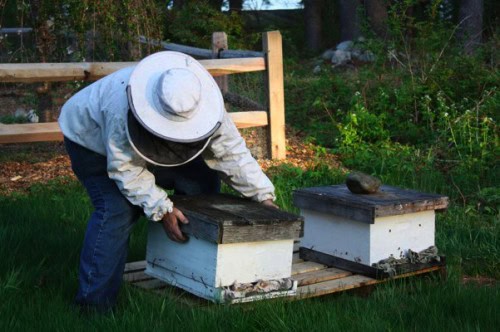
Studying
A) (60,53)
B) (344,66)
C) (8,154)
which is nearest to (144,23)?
(60,53)

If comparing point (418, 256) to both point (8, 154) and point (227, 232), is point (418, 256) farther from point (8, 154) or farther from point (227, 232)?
point (8, 154)

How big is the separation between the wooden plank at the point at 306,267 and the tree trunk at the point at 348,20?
1737cm

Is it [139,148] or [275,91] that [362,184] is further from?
[275,91]

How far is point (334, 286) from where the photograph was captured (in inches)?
184

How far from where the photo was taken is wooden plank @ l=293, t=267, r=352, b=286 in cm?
480

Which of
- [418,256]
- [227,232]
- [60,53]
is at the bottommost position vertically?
[418,256]

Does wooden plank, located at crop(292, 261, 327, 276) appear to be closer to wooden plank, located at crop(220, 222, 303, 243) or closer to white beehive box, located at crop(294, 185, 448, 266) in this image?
white beehive box, located at crop(294, 185, 448, 266)

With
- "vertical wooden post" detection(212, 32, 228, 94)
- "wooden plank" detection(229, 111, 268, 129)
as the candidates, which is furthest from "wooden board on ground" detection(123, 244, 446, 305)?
"vertical wooden post" detection(212, 32, 228, 94)

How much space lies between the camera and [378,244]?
4.90 meters

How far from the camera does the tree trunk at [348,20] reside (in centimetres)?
2214

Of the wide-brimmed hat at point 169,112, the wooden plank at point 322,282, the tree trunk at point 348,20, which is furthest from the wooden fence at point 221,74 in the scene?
the tree trunk at point 348,20

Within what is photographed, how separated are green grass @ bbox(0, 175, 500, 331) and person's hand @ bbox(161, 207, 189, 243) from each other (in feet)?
1.09

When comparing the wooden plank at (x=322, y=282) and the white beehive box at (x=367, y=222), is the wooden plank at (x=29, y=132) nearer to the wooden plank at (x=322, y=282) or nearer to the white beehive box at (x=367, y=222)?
the wooden plank at (x=322, y=282)

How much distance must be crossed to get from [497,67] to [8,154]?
21.2 ft
